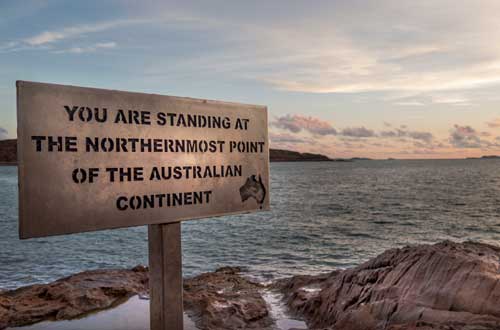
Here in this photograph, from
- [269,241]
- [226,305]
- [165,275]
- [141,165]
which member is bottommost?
[269,241]

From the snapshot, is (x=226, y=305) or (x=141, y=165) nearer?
(x=141, y=165)

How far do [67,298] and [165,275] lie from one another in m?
6.99

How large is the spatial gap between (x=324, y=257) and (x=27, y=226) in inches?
740

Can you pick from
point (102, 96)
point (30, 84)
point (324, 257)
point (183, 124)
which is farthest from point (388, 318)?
point (324, 257)

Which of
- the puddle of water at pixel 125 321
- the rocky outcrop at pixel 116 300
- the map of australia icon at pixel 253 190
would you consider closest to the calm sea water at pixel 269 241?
the rocky outcrop at pixel 116 300

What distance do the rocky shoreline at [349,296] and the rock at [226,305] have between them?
0.07ft

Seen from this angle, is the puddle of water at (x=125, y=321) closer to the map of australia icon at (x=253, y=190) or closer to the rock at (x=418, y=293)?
the rock at (x=418, y=293)

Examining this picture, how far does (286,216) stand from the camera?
42969 millimetres

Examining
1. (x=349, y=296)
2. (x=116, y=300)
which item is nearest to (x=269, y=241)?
(x=116, y=300)

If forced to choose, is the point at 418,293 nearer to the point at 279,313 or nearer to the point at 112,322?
the point at 279,313

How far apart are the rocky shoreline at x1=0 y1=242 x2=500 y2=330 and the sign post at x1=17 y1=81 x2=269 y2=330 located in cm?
310

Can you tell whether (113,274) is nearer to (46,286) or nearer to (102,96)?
(46,286)

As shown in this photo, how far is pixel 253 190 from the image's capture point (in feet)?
19.7

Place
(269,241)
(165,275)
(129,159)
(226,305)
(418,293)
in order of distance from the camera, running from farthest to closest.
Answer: (269,241) → (226,305) → (418,293) → (165,275) → (129,159)
